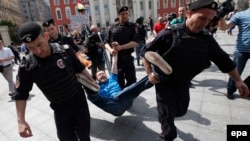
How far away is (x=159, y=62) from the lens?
5.99 ft

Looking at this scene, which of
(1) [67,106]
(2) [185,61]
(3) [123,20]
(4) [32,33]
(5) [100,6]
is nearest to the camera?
(4) [32,33]

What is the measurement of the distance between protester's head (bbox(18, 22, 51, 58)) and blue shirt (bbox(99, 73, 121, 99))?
1.51m

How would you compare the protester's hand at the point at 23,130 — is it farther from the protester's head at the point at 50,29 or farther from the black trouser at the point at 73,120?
the protester's head at the point at 50,29

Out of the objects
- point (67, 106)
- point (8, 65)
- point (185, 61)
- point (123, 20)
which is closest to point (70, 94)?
point (67, 106)

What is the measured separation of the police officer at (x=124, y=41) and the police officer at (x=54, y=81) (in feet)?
4.81

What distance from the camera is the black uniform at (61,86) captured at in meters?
1.77

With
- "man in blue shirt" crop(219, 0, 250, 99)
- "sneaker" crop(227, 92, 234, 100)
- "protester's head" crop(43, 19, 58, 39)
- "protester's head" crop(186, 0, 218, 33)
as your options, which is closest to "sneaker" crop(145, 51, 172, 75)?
"protester's head" crop(186, 0, 218, 33)

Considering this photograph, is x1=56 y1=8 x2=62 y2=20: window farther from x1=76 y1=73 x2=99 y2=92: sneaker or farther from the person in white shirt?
x1=76 y1=73 x2=99 y2=92: sneaker

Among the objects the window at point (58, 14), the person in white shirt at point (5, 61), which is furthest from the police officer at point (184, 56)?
the window at point (58, 14)

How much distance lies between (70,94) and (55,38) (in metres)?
1.98

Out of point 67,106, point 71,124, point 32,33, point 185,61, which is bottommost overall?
point 71,124

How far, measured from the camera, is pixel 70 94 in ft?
6.40

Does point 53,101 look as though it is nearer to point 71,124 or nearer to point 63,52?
point 71,124

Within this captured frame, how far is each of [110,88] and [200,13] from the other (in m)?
2.00
